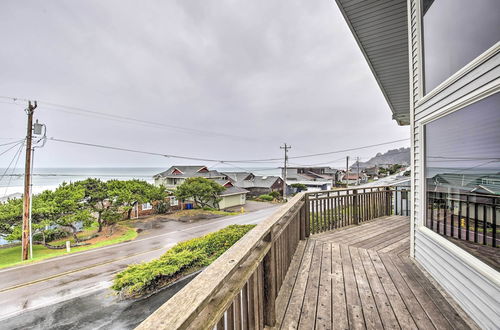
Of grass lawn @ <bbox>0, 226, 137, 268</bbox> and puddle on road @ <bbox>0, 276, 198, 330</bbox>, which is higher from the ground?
puddle on road @ <bbox>0, 276, 198, 330</bbox>

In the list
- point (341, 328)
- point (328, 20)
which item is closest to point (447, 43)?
point (341, 328)

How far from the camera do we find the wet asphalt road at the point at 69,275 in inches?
263

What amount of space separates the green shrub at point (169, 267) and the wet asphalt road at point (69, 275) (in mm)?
593

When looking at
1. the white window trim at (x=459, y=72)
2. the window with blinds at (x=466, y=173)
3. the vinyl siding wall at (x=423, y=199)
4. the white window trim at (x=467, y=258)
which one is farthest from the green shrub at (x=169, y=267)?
the white window trim at (x=459, y=72)

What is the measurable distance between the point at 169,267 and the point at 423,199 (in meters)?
7.69

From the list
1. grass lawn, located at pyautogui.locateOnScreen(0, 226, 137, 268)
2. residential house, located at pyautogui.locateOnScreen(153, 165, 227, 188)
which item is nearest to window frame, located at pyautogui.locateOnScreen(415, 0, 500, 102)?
grass lawn, located at pyautogui.locateOnScreen(0, 226, 137, 268)

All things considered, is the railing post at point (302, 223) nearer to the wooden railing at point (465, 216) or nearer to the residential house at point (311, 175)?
the wooden railing at point (465, 216)

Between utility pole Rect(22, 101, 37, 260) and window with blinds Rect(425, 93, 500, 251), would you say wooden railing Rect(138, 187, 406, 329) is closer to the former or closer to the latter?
window with blinds Rect(425, 93, 500, 251)

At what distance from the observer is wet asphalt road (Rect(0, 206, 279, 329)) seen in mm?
6688

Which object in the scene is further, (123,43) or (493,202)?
(123,43)

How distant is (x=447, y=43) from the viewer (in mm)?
2246

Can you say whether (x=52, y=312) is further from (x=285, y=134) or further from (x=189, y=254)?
(x=285, y=134)

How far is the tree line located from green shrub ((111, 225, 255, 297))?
25.6 feet

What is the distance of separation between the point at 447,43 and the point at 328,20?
36.9 ft
